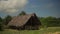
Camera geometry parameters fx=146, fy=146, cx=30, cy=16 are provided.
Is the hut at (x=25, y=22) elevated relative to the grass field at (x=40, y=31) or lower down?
elevated

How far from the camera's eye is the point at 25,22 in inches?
69.3

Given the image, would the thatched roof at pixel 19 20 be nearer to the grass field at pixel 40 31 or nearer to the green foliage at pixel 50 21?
the grass field at pixel 40 31

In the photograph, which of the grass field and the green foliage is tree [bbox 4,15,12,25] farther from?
the green foliage

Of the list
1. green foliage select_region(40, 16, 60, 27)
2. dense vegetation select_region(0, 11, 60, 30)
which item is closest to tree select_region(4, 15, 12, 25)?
dense vegetation select_region(0, 11, 60, 30)

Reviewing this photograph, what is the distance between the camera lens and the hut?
5.70 feet

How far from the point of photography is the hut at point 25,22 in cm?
174

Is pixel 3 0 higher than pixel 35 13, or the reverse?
pixel 3 0

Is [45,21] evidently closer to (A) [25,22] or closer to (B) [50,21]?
(B) [50,21]

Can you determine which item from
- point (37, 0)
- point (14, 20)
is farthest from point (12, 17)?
point (37, 0)

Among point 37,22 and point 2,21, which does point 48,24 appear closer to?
point 37,22

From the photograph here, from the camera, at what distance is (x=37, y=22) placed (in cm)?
176

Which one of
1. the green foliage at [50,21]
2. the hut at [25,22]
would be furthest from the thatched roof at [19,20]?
the green foliage at [50,21]

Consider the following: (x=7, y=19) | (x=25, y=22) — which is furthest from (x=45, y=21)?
(x=7, y=19)

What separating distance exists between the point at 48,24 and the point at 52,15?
0.12 meters
